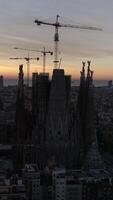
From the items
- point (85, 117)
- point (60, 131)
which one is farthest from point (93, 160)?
point (85, 117)

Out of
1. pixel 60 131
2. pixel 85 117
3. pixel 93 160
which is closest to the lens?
pixel 93 160

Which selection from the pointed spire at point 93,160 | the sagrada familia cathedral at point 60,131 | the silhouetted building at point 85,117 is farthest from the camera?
the silhouetted building at point 85,117

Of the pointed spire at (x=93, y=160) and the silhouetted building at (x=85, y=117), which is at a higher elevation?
the silhouetted building at (x=85, y=117)

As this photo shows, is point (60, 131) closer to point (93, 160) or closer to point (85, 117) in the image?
point (85, 117)

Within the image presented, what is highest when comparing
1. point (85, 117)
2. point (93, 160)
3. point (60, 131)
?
point (85, 117)

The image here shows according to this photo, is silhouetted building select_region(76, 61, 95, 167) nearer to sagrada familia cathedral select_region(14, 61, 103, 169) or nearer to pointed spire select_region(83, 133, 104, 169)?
sagrada familia cathedral select_region(14, 61, 103, 169)

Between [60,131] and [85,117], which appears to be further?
[85,117]

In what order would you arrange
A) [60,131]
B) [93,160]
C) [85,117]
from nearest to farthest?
[93,160]
[60,131]
[85,117]

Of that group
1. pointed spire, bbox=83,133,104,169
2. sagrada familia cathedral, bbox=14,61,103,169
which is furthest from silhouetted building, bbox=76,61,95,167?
pointed spire, bbox=83,133,104,169

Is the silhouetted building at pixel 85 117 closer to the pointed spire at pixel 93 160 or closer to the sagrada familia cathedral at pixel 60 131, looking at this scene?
the sagrada familia cathedral at pixel 60 131

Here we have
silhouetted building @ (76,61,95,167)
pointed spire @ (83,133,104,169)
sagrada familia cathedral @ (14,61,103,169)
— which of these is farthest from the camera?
silhouetted building @ (76,61,95,167)

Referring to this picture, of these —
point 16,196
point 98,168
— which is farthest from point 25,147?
point 16,196

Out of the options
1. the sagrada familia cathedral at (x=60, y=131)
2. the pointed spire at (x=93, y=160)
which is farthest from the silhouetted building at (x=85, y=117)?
the pointed spire at (x=93, y=160)
